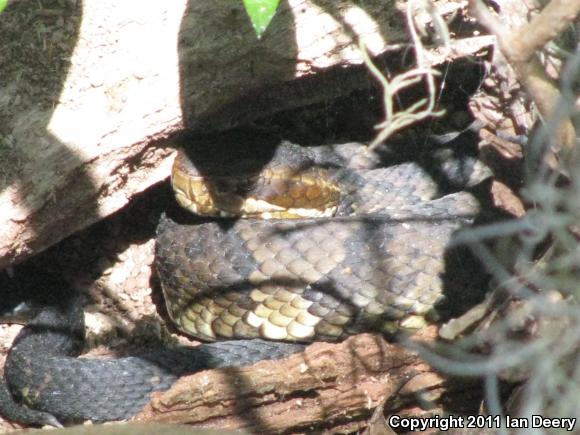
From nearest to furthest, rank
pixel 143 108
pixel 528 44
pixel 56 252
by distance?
pixel 528 44 < pixel 143 108 < pixel 56 252

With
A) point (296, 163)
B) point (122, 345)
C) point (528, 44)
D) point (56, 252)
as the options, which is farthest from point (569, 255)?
point (56, 252)

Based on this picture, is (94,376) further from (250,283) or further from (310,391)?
(310,391)

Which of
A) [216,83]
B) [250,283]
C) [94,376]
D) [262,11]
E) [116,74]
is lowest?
[94,376]

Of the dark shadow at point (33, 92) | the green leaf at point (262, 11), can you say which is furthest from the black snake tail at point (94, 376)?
the green leaf at point (262, 11)

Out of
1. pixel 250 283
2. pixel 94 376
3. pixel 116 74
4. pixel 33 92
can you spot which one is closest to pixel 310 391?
pixel 250 283

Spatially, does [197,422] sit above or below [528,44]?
below

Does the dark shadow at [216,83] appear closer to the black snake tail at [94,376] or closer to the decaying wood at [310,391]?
the decaying wood at [310,391]

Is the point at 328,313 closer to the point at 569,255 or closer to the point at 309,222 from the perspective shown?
the point at 309,222
